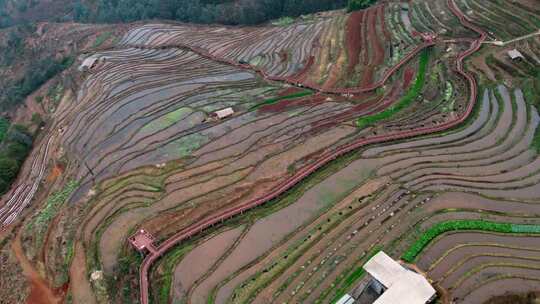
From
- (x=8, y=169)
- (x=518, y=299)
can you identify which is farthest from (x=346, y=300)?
(x=8, y=169)

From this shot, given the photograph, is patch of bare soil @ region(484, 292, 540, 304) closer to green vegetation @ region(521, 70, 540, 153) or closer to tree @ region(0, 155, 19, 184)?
green vegetation @ region(521, 70, 540, 153)

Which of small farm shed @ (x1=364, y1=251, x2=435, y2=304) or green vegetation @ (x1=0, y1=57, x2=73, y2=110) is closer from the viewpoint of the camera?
small farm shed @ (x1=364, y1=251, x2=435, y2=304)

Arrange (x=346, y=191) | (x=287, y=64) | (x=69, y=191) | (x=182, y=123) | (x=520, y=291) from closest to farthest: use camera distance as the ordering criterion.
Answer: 1. (x=520, y=291)
2. (x=346, y=191)
3. (x=69, y=191)
4. (x=182, y=123)
5. (x=287, y=64)

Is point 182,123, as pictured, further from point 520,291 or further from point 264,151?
point 520,291

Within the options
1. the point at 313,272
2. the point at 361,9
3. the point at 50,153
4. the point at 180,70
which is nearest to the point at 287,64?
the point at 180,70

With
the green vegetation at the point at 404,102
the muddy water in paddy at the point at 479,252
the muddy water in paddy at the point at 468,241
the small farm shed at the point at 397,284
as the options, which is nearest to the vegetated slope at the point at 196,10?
the green vegetation at the point at 404,102

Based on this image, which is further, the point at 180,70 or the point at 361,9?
the point at 361,9

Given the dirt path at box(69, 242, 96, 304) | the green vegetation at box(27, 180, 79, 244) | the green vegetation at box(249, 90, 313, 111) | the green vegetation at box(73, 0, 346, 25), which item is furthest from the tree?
the green vegetation at box(73, 0, 346, 25)

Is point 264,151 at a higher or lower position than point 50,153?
higher
